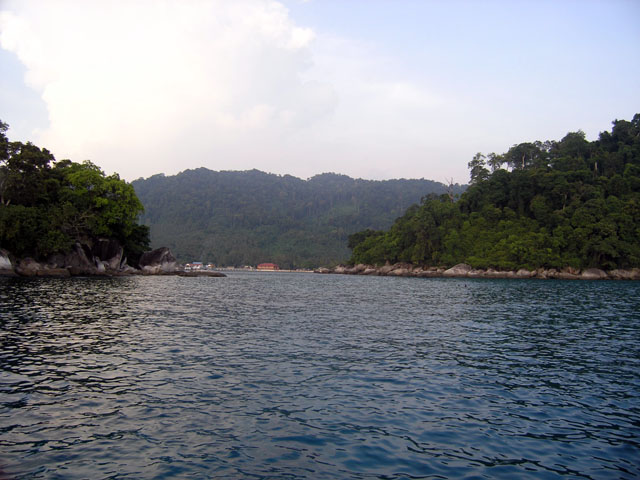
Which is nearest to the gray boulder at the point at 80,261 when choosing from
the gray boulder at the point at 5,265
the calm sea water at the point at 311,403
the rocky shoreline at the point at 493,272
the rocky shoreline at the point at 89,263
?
the rocky shoreline at the point at 89,263

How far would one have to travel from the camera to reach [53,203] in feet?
236

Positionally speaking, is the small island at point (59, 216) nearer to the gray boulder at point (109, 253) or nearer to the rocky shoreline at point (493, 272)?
the gray boulder at point (109, 253)

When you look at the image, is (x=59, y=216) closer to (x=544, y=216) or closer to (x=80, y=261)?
(x=80, y=261)

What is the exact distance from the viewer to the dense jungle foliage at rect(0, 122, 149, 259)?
202ft

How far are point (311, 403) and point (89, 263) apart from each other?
252ft

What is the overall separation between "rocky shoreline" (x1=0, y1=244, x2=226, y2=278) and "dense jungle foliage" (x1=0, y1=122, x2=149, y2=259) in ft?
6.13

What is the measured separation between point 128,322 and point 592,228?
11369 centimetres

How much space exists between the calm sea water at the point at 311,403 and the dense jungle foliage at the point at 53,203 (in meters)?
48.2

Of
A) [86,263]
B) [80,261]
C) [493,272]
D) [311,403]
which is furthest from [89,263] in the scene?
[493,272]

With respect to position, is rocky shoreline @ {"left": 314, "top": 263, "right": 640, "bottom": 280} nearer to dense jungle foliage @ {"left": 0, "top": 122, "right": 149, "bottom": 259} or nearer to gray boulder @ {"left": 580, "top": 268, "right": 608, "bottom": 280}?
gray boulder @ {"left": 580, "top": 268, "right": 608, "bottom": 280}

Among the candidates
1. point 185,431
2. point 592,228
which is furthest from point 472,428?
point 592,228

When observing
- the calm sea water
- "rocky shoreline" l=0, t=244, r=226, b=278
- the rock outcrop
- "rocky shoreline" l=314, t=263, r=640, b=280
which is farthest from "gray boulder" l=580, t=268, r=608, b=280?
the rock outcrop

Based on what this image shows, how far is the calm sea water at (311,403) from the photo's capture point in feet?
26.2

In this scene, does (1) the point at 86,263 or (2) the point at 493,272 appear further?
(2) the point at 493,272
